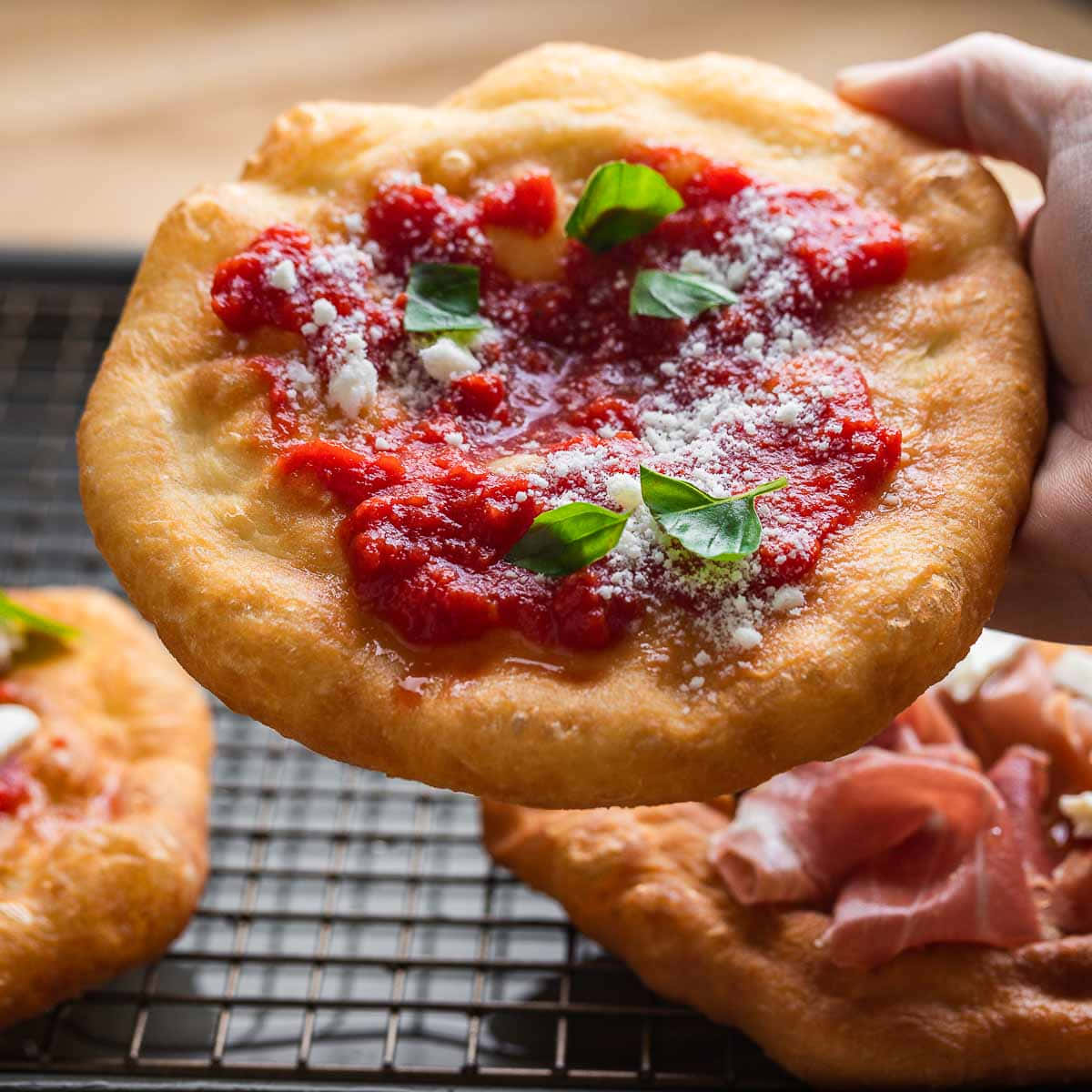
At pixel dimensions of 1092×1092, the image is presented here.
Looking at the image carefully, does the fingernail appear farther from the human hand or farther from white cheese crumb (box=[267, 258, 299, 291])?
white cheese crumb (box=[267, 258, 299, 291])

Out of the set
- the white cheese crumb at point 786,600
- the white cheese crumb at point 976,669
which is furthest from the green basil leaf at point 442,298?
the white cheese crumb at point 976,669

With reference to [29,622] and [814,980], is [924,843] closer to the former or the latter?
[814,980]

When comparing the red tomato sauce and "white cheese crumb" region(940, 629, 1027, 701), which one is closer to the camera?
the red tomato sauce

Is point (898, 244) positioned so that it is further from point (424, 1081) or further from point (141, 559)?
point (424, 1081)

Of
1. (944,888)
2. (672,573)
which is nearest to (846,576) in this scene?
(672,573)

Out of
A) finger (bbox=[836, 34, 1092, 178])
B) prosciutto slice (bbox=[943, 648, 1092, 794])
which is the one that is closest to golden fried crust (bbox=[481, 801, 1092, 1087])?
prosciutto slice (bbox=[943, 648, 1092, 794])

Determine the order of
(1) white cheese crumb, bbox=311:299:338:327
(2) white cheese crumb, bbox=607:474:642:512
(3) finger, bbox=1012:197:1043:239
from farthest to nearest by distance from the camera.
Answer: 1. (3) finger, bbox=1012:197:1043:239
2. (1) white cheese crumb, bbox=311:299:338:327
3. (2) white cheese crumb, bbox=607:474:642:512
